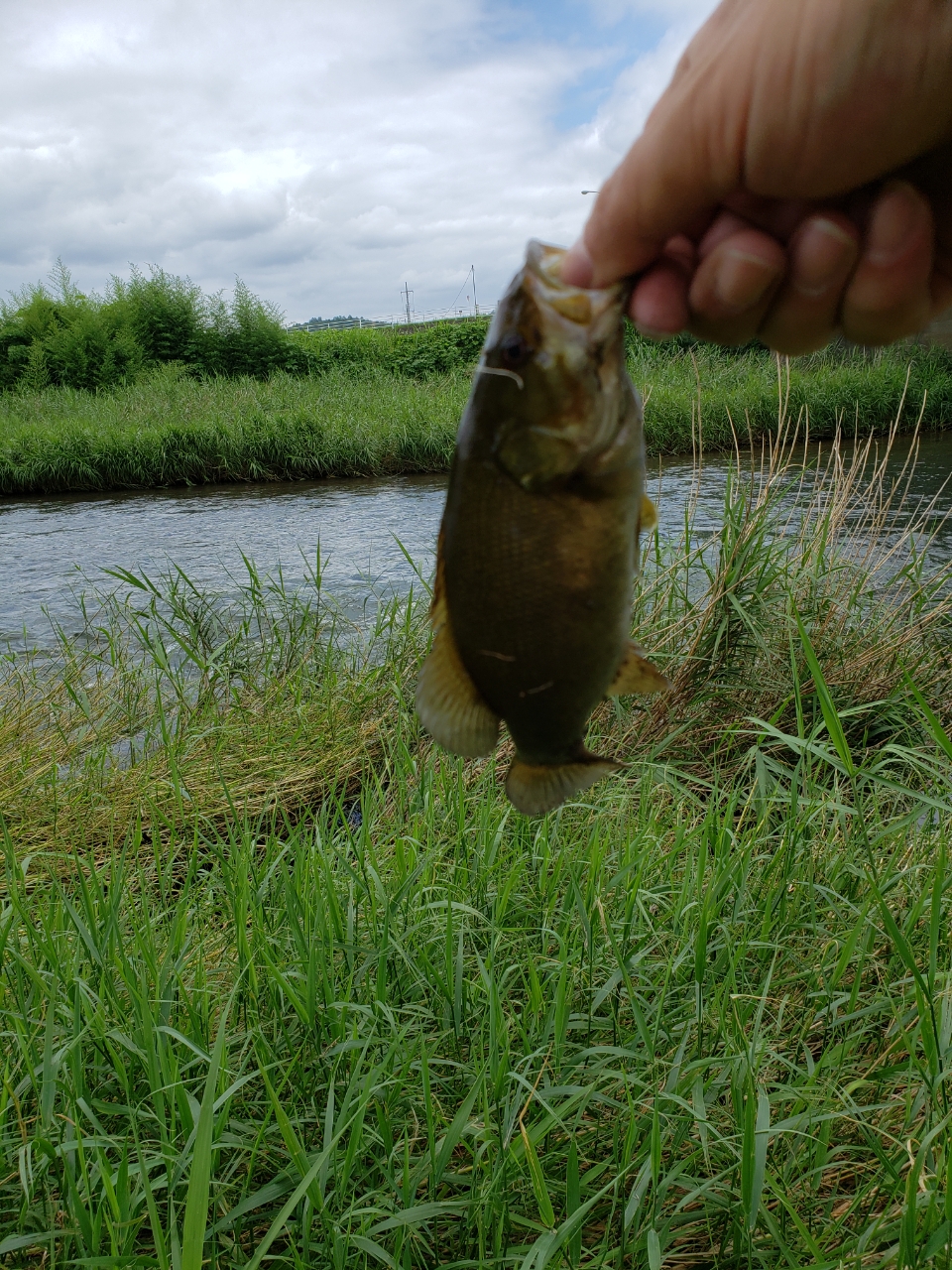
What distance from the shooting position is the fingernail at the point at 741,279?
4.57 ft

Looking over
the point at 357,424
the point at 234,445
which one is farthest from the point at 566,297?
the point at 234,445

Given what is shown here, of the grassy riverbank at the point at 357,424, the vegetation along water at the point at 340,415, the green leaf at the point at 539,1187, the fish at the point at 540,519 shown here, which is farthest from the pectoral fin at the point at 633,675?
the grassy riverbank at the point at 357,424

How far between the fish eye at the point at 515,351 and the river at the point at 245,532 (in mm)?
5655

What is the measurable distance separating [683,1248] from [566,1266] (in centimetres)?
29

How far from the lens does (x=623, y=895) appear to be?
273 centimetres

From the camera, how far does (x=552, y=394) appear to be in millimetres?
1167

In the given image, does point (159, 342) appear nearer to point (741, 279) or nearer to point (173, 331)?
point (173, 331)

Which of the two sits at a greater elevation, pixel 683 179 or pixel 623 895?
pixel 683 179

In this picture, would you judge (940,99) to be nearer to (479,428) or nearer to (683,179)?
(683,179)

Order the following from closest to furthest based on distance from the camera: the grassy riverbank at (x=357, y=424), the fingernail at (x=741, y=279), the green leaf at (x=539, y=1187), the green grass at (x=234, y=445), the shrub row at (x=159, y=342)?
the fingernail at (x=741, y=279) → the green leaf at (x=539, y=1187) → the grassy riverbank at (x=357, y=424) → the green grass at (x=234, y=445) → the shrub row at (x=159, y=342)

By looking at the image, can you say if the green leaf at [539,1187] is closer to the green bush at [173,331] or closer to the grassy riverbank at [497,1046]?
the grassy riverbank at [497,1046]

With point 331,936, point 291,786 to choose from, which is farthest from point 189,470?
point 331,936

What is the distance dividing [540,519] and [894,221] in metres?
0.77

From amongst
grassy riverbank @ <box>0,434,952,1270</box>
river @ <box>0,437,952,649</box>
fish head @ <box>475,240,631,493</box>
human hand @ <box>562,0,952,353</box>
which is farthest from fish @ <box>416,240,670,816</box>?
river @ <box>0,437,952,649</box>
